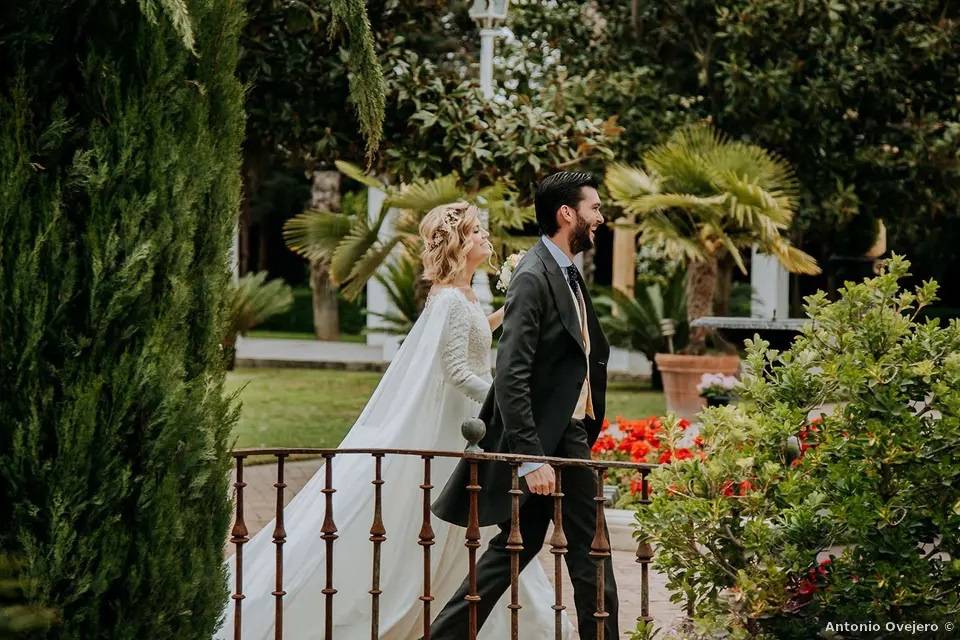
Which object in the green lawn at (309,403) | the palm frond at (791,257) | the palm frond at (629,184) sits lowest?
the green lawn at (309,403)

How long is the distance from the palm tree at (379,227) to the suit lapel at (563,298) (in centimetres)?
674

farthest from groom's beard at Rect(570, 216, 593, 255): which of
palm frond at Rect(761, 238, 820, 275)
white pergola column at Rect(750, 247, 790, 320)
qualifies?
white pergola column at Rect(750, 247, 790, 320)

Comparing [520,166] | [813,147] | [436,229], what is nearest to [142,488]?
[436,229]

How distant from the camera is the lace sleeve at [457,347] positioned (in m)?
5.49

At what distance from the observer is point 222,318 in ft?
12.0

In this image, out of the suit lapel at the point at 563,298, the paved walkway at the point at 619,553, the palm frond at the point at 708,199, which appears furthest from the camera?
the palm frond at the point at 708,199

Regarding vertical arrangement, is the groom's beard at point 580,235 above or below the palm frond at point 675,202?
below

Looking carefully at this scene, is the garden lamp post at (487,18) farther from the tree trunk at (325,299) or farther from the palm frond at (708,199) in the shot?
the tree trunk at (325,299)

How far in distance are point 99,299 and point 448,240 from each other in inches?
97.3

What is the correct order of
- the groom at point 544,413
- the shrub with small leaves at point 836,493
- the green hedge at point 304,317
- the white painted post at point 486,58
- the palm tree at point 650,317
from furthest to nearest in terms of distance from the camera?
1. the green hedge at point 304,317
2. the palm tree at point 650,317
3. the white painted post at point 486,58
4. the groom at point 544,413
5. the shrub with small leaves at point 836,493

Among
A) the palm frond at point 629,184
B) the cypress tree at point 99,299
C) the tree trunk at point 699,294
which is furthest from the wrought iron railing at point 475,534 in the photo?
the tree trunk at point 699,294

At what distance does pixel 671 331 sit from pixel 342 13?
13880mm

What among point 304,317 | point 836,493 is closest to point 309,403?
point 836,493

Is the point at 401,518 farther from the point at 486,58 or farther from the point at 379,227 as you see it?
the point at 379,227
